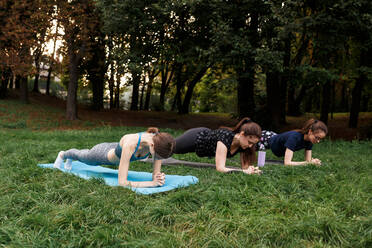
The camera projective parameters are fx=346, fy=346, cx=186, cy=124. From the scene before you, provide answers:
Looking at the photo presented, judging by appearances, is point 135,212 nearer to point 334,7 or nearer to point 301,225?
point 301,225

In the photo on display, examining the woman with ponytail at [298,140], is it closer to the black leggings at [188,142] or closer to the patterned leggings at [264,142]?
the patterned leggings at [264,142]

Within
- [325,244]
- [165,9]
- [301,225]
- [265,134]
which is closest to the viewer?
[325,244]

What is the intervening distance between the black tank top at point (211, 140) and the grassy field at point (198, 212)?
1.73 feet

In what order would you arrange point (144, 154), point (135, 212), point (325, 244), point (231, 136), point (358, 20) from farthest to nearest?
1. point (358, 20)
2. point (231, 136)
3. point (144, 154)
4. point (135, 212)
5. point (325, 244)

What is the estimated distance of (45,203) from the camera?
380cm

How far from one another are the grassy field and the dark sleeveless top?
1.73ft

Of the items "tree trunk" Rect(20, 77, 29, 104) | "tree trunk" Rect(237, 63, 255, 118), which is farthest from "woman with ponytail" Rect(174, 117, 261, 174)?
"tree trunk" Rect(20, 77, 29, 104)

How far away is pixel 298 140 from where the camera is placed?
236 inches

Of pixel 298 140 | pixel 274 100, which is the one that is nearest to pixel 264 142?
pixel 298 140

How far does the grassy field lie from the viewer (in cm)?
305

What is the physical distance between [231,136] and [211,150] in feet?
1.88

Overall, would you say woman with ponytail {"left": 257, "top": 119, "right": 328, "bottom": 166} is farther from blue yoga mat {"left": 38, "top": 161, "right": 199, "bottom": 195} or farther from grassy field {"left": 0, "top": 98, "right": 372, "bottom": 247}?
blue yoga mat {"left": 38, "top": 161, "right": 199, "bottom": 195}

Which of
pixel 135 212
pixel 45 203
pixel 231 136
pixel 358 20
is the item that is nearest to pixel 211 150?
pixel 231 136

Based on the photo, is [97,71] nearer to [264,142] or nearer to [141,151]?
[264,142]
